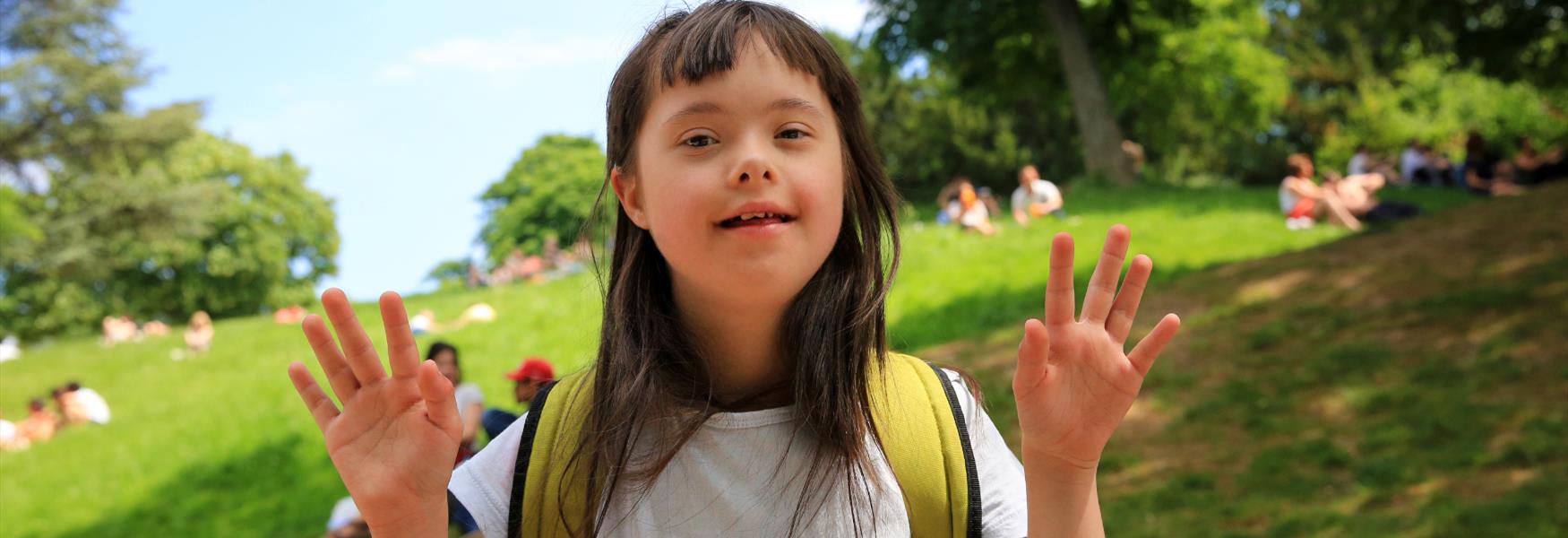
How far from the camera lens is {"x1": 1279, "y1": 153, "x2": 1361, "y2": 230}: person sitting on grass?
14.7 meters

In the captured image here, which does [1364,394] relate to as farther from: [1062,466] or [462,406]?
[1062,466]

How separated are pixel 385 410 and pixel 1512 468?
6.66 metres

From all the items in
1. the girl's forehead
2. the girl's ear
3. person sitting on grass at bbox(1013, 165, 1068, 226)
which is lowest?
the girl's ear

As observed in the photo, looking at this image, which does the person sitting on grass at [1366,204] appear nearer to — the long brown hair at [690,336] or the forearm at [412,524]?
the long brown hair at [690,336]

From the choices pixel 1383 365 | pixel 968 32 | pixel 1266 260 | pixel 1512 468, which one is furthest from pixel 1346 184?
pixel 1512 468

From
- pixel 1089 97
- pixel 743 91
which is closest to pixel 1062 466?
pixel 743 91

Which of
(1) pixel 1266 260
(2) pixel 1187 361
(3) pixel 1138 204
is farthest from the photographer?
(3) pixel 1138 204

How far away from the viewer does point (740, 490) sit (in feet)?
5.33

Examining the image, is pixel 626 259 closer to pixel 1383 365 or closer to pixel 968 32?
Result: pixel 1383 365

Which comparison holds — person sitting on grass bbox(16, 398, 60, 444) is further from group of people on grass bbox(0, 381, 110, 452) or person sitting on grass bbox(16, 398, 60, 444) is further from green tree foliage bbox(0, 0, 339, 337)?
green tree foliage bbox(0, 0, 339, 337)

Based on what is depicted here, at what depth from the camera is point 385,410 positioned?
158cm

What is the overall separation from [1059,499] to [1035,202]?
15309 mm

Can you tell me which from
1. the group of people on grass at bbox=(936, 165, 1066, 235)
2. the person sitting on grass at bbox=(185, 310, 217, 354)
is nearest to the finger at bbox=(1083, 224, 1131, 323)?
the group of people on grass at bbox=(936, 165, 1066, 235)

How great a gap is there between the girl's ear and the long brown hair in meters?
0.01
